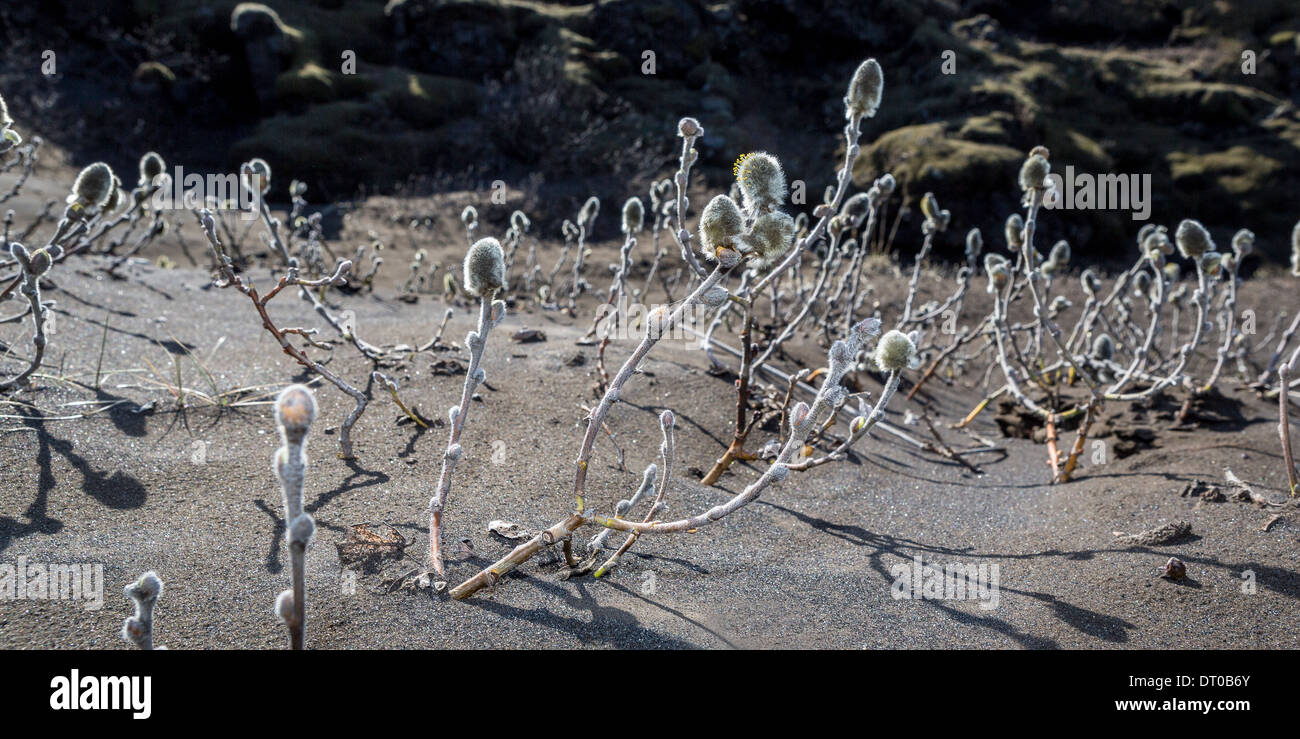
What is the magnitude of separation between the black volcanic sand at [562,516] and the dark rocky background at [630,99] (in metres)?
7.30

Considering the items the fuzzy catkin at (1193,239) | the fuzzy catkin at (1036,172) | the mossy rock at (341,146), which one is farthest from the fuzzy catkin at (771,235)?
the mossy rock at (341,146)

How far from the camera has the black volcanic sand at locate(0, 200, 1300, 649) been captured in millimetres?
1551

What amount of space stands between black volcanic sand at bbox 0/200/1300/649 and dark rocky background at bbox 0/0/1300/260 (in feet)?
23.9

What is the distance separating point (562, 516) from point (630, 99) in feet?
41.3

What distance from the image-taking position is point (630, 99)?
1360 cm

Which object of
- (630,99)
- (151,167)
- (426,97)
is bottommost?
(151,167)

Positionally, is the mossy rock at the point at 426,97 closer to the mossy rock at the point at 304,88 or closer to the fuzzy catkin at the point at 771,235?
the mossy rock at the point at 304,88

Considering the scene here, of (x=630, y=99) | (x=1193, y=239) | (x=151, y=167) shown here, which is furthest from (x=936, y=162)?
(x=151, y=167)

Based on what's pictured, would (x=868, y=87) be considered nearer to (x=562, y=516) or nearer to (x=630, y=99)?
(x=562, y=516)

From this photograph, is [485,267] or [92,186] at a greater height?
[92,186]
